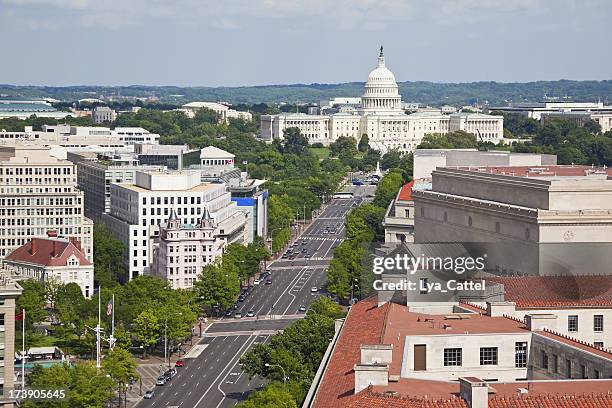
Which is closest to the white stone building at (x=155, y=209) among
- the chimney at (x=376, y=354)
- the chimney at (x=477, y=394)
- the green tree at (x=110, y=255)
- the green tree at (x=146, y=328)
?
the green tree at (x=110, y=255)

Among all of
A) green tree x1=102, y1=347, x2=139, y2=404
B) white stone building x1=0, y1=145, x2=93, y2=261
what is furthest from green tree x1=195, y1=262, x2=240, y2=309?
green tree x1=102, y1=347, x2=139, y2=404

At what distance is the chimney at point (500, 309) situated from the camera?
54688 mm

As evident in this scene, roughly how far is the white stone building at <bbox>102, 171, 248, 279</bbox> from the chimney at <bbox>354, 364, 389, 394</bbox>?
92504 mm

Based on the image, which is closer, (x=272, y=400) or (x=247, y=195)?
(x=272, y=400)

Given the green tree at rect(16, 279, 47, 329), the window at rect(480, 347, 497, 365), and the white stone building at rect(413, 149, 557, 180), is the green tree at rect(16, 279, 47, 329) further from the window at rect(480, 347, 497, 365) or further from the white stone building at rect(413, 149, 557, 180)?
the window at rect(480, 347, 497, 365)

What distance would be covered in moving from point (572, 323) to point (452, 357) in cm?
1054

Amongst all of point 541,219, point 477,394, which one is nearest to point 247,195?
point 541,219

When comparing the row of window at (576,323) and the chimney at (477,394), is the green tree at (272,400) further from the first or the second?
the chimney at (477,394)

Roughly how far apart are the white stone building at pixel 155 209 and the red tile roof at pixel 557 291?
7069 centimetres

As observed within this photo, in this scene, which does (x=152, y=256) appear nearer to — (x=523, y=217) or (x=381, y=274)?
(x=523, y=217)

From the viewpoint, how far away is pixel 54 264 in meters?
119

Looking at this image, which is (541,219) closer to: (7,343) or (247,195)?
(7,343)

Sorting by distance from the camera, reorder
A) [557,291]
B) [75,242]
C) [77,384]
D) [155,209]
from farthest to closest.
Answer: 1. [155,209]
2. [75,242]
3. [77,384]
4. [557,291]

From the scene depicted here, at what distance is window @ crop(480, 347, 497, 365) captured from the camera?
48875mm
